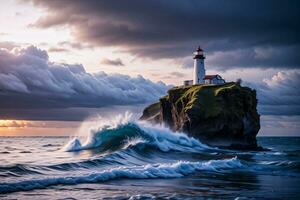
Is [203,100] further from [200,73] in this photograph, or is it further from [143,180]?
[143,180]

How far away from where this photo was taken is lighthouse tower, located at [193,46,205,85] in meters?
66.4

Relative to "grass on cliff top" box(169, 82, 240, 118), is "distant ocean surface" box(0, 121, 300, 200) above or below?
below

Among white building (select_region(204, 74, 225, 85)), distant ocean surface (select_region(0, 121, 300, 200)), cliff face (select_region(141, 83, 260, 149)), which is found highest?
white building (select_region(204, 74, 225, 85))

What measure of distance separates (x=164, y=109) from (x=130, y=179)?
158 ft

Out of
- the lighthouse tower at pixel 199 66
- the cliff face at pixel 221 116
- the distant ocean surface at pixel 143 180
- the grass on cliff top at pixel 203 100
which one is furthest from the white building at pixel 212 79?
the distant ocean surface at pixel 143 180

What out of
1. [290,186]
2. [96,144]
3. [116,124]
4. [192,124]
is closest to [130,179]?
[290,186]

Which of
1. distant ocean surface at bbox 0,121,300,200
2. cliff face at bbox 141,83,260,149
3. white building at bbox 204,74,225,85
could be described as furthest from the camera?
white building at bbox 204,74,225,85

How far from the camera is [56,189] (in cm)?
1338

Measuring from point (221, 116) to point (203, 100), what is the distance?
432 centimetres

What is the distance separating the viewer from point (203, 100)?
54625 mm

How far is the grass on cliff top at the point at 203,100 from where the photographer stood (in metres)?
52.5

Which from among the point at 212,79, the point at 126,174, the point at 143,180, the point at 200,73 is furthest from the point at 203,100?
the point at 143,180

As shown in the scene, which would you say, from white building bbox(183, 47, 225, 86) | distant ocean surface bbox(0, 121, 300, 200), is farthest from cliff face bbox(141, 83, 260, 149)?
distant ocean surface bbox(0, 121, 300, 200)

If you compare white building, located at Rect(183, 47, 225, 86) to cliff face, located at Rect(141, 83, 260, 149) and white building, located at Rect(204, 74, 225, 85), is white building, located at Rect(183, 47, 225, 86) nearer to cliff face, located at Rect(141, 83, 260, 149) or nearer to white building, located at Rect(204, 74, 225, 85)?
white building, located at Rect(204, 74, 225, 85)
